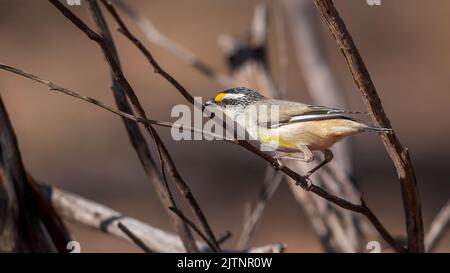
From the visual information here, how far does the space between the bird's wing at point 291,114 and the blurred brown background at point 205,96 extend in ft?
14.4

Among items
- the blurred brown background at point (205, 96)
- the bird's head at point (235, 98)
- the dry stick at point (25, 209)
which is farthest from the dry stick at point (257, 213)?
the blurred brown background at point (205, 96)

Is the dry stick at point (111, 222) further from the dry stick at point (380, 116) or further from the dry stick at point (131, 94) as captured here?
the dry stick at point (380, 116)

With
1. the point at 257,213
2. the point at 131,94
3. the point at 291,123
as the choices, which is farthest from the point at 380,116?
the point at 257,213

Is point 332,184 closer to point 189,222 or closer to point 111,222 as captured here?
point 111,222

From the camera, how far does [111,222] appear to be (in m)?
2.65

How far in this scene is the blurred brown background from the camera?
25.6 feet

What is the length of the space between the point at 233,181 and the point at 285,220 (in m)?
0.90

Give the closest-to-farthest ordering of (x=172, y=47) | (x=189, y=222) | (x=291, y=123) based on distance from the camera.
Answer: (x=189, y=222) → (x=291, y=123) → (x=172, y=47)

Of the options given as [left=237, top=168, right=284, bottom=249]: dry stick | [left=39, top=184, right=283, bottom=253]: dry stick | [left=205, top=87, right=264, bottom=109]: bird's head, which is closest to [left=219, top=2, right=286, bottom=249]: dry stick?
[left=237, top=168, right=284, bottom=249]: dry stick

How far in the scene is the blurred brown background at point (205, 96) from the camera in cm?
779

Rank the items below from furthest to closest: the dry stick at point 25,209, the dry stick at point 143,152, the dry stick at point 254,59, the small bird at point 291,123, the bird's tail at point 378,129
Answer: the dry stick at point 254,59 < the small bird at point 291,123 < the dry stick at point 25,209 < the dry stick at point 143,152 < the bird's tail at point 378,129

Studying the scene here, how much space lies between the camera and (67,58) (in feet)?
37.2

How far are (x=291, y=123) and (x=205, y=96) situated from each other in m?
6.79
